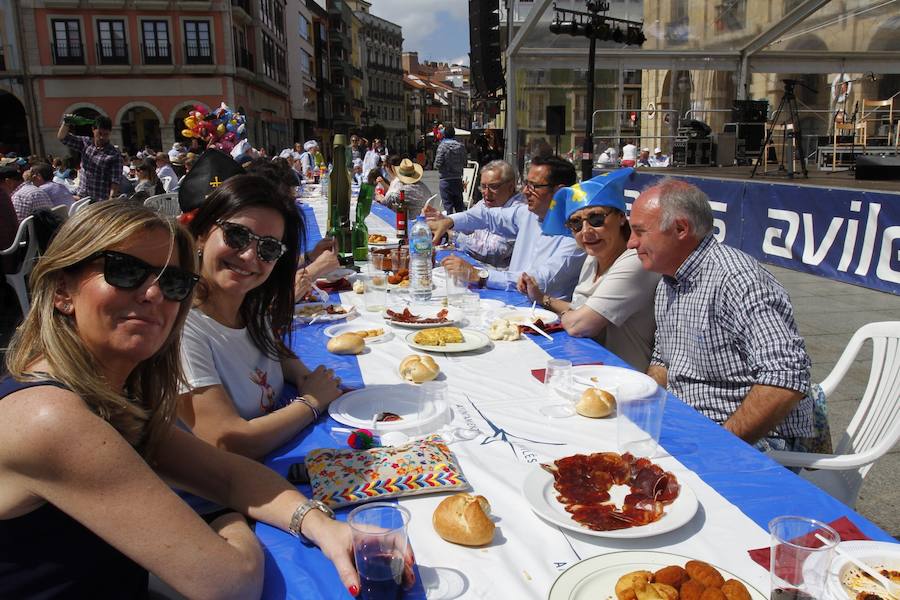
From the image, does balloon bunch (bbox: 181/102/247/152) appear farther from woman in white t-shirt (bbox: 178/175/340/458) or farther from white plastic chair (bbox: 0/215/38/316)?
woman in white t-shirt (bbox: 178/175/340/458)

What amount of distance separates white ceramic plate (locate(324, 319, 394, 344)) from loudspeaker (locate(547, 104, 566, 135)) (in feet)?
45.8

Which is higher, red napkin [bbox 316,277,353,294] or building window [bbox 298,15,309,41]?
building window [bbox 298,15,309,41]

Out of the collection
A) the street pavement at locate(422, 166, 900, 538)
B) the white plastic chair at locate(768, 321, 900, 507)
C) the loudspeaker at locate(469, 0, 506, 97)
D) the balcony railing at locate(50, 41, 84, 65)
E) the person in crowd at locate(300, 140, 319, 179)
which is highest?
the balcony railing at locate(50, 41, 84, 65)

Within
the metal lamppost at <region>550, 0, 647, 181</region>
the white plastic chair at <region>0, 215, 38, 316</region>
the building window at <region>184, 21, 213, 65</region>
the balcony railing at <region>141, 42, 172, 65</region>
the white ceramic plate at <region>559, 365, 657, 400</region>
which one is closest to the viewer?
the white ceramic plate at <region>559, 365, 657, 400</region>

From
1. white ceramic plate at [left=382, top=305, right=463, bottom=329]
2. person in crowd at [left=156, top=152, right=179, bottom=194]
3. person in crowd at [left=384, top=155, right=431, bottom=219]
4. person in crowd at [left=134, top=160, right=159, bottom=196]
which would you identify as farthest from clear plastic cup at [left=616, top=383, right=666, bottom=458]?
person in crowd at [left=156, top=152, right=179, bottom=194]

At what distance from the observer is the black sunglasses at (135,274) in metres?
1.30

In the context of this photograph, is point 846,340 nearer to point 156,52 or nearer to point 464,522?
point 464,522

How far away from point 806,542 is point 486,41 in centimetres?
1914

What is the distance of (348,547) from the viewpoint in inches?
50.6

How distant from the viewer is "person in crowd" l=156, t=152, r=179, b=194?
43.1 ft

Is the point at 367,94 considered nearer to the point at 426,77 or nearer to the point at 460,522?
the point at 426,77

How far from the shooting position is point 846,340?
17.7 ft

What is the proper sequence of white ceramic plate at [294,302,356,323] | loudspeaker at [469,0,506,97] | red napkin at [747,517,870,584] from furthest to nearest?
loudspeaker at [469,0,506,97] → white ceramic plate at [294,302,356,323] → red napkin at [747,517,870,584]

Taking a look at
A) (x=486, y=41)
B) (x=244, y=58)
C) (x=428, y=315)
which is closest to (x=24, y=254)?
(x=428, y=315)
